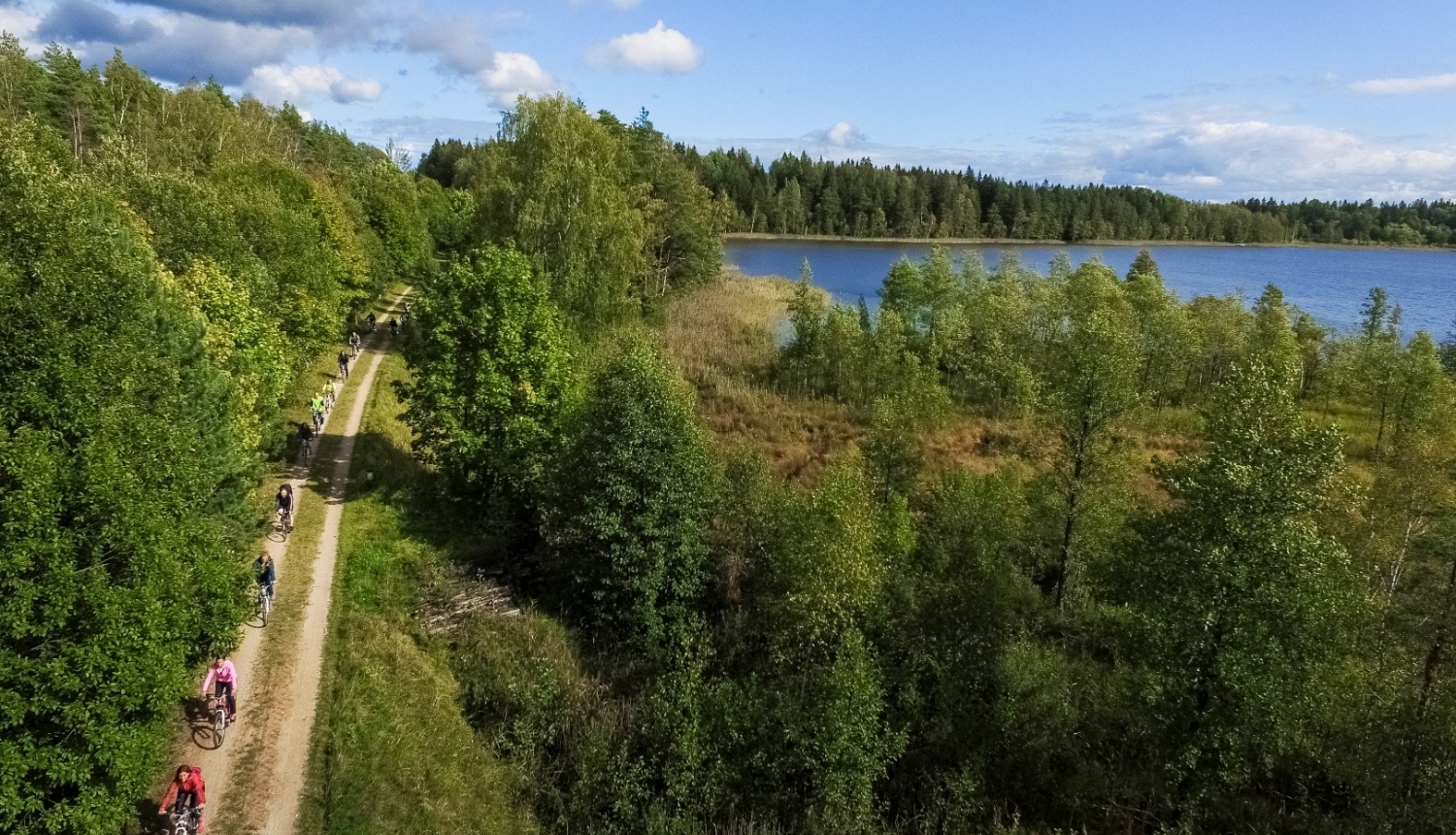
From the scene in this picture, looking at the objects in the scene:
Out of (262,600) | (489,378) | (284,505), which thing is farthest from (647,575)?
(284,505)

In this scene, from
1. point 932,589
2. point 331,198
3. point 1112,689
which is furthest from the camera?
point 331,198

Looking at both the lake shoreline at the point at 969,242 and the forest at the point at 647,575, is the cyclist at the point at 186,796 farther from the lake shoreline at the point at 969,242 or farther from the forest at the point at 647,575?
the lake shoreline at the point at 969,242

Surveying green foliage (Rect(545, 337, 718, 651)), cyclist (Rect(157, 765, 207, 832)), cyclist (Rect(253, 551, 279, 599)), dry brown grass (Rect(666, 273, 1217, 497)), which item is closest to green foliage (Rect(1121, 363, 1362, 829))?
green foliage (Rect(545, 337, 718, 651))

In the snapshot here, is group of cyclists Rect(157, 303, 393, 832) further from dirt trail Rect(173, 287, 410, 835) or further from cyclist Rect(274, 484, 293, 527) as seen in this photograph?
dirt trail Rect(173, 287, 410, 835)

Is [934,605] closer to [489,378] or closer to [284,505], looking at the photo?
[489,378]

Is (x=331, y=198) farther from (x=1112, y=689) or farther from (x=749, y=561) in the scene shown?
(x=1112, y=689)

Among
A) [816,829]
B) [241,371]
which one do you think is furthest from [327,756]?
[241,371]
